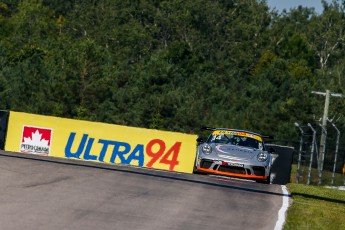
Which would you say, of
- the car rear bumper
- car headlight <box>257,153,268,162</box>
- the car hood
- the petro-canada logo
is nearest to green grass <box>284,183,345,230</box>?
the car rear bumper

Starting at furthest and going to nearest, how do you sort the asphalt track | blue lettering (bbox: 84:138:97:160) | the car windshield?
blue lettering (bbox: 84:138:97:160)
the car windshield
the asphalt track

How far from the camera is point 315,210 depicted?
58.4 feet

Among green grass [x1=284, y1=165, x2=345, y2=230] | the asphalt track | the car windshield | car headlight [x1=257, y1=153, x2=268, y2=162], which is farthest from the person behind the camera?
the car windshield

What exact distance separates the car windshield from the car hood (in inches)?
20.0

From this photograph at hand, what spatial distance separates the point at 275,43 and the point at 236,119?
46.0 metres

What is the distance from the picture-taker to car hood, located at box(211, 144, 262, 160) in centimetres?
2531

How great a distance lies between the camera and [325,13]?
407 ft

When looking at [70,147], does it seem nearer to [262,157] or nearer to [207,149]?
[207,149]

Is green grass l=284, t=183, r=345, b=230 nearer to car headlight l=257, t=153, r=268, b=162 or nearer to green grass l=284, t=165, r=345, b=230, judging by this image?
green grass l=284, t=165, r=345, b=230

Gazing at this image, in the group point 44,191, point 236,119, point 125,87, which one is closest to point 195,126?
point 236,119

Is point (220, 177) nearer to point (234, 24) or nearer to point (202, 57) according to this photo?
point (202, 57)

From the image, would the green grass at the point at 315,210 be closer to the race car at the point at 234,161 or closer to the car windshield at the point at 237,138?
the race car at the point at 234,161

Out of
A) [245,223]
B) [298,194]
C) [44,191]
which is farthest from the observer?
[298,194]

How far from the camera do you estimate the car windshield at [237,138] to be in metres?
26.5
